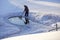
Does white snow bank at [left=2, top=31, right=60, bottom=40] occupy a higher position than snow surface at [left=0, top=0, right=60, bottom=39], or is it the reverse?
snow surface at [left=0, top=0, right=60, bottom=39]

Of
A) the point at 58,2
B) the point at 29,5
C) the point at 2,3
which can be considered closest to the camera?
the point at 2,3

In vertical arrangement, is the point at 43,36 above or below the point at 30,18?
below

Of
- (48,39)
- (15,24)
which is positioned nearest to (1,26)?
(15,24)

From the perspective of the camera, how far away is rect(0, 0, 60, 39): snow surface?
165 centimetres

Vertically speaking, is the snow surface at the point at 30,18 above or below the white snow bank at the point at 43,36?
above

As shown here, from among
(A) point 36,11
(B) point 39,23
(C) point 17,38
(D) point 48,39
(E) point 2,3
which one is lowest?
(D) point 48,39

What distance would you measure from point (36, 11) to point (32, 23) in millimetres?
174

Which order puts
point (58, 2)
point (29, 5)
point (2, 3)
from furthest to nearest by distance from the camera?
point (58, 2) < point (29, 5) < point (2, 3)

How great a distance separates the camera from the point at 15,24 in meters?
1.71

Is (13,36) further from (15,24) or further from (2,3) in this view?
(2,3)

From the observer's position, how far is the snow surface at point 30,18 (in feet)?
5.41

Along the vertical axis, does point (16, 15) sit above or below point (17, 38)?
above

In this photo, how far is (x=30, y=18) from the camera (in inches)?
70.2

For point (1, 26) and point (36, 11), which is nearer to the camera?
point (1, 26)
